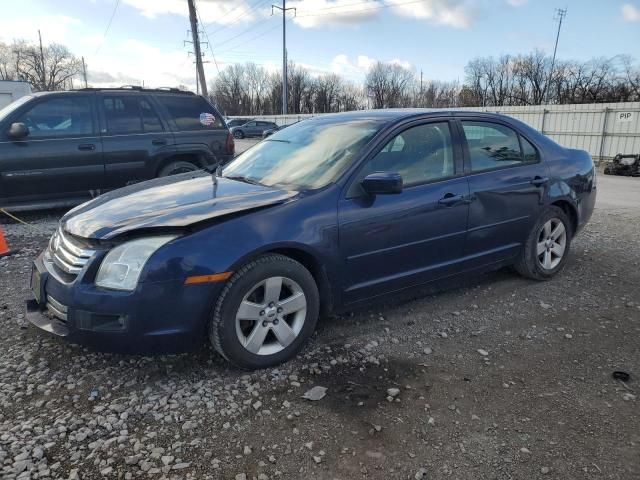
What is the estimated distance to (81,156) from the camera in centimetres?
679

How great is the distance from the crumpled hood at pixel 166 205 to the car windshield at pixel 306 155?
20 cm

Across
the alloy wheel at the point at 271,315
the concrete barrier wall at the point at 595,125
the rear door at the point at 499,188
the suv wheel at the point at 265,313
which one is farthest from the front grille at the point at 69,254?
the concrete barrier wall at the point at 595,125

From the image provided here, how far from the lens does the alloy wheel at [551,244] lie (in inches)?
182

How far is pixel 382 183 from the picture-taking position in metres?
3.22

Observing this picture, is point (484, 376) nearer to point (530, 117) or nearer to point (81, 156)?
point (81, 156)

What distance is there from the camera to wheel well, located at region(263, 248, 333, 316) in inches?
124

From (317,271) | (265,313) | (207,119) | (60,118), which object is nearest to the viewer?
(265,313)

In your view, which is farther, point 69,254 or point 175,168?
point 175,168

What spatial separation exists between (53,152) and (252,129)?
32.2 meters

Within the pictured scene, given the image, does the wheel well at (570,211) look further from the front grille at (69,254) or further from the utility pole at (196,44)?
the utility pole at (196,44)

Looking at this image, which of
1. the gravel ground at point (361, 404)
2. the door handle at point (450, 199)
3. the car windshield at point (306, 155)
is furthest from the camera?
the door handle at point (450, 199)

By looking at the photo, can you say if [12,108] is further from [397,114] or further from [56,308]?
[397,114]

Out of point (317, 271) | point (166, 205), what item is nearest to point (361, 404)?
point (317, 271)

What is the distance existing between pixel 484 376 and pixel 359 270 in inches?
41.2
